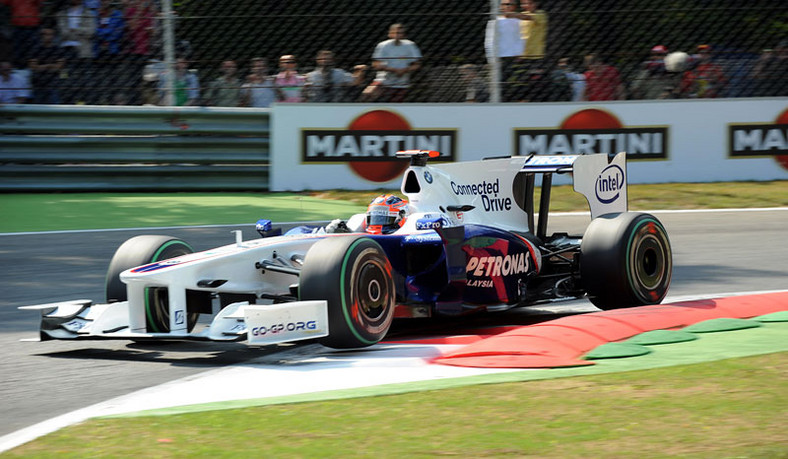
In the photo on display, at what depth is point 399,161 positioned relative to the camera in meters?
13.9

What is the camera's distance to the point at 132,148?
538 inches

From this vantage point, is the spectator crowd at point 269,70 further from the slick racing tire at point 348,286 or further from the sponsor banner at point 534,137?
the slick racing tire at point 348,286

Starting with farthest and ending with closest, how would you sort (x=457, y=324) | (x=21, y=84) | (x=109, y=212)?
(x=21, y=84) → (x=109, y=212) → (x=457, y=324)

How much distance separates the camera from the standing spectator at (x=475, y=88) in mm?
14305

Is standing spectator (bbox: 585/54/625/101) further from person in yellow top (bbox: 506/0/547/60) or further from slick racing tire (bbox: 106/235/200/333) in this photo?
slick racing tire (bbox: 106/235/200/333)

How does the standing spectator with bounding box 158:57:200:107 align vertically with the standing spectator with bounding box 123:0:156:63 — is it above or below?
below

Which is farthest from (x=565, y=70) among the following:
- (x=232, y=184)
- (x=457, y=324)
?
(x=457, y=324)

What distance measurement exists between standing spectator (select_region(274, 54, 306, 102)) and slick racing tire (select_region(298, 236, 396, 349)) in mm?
7829

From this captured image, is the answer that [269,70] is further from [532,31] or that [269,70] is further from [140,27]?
[532,31]

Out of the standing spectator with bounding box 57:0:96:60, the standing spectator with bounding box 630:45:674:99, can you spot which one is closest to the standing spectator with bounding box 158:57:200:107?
the standing spectator with bounding box 57:0:96:60

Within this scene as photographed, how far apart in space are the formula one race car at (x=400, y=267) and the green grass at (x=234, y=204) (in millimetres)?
3876

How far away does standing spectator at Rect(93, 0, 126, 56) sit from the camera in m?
13.7

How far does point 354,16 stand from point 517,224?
6736 mm

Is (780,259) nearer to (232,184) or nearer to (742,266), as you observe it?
(742,266)
